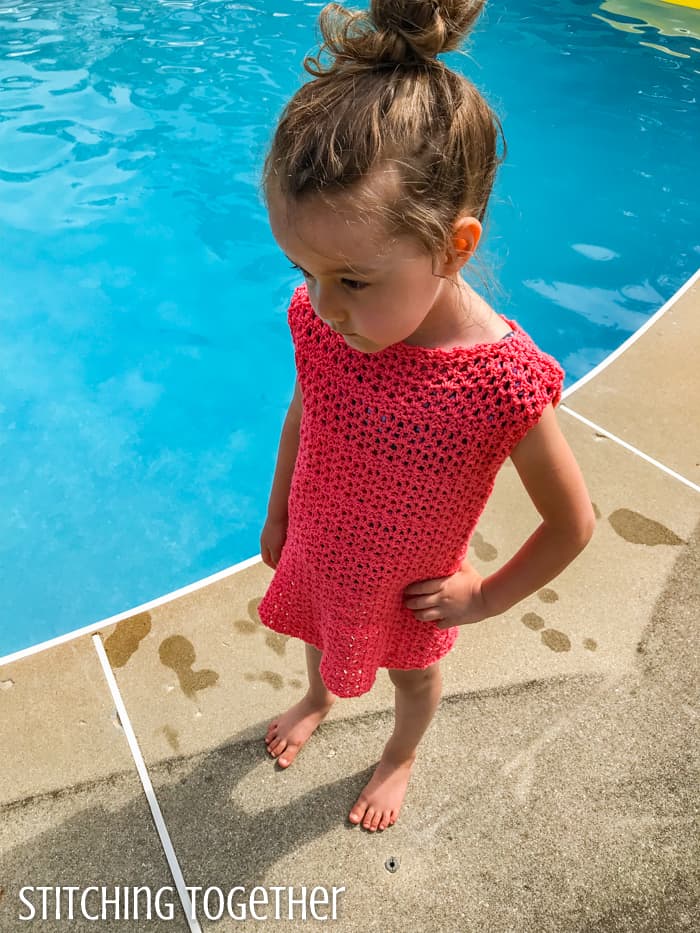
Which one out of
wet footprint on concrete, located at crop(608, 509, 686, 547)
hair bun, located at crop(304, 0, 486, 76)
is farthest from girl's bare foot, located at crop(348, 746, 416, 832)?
hair bun, located at crop(304, 0, 486, 76)

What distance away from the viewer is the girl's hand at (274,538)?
1.66m

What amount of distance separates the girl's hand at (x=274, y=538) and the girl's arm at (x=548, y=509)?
53cm

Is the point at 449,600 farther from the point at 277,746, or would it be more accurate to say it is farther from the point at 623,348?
the point at 623,348

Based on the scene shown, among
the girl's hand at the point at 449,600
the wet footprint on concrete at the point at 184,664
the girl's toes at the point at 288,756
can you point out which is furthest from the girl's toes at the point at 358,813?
the girl's hand at the point at 449,600

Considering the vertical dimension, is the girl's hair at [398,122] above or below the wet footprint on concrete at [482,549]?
above

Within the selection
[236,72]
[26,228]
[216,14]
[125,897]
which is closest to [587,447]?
[125,897]

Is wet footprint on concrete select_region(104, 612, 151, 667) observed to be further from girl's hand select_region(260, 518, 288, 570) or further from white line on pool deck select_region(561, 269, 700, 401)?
white line on pool deck select_region(561, 269, 700, 401)

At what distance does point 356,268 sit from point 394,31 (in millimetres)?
297

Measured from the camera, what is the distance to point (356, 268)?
960 millimetres

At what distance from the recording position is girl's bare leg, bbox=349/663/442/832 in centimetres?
164

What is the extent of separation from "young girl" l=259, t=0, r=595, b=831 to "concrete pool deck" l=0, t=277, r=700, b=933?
0.31 m

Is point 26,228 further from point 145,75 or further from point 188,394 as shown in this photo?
point 145,75

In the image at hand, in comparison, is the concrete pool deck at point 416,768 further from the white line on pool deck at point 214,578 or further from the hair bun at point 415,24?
the hair bun at point 415,24

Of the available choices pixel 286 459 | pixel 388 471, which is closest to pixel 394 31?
pixel 388 471
